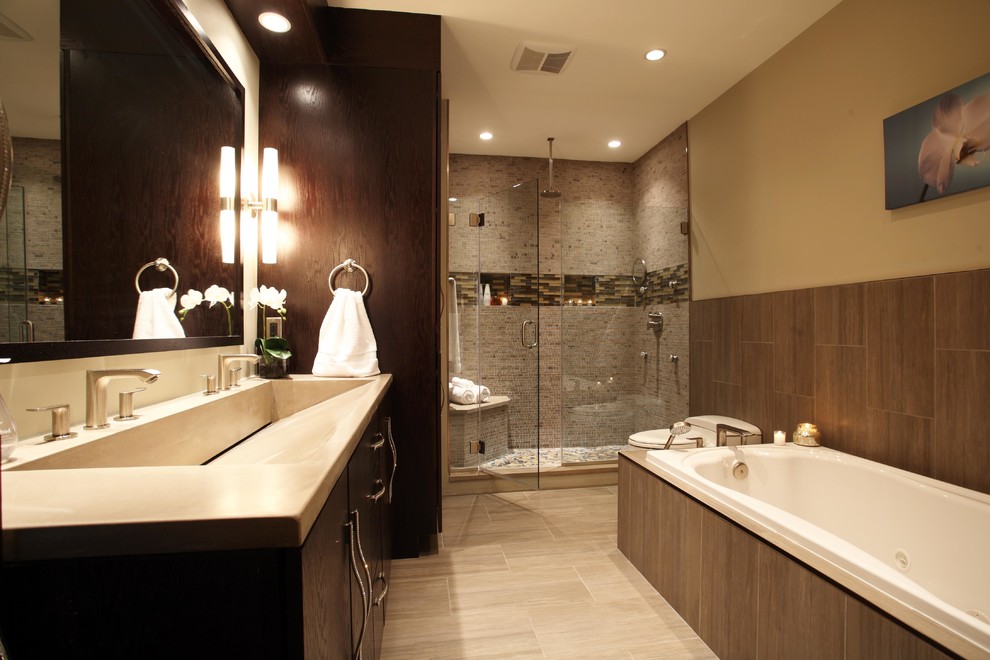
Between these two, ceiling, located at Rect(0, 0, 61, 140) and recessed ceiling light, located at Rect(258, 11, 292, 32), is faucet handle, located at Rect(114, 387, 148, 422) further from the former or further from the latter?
recessed ceiling light, located at Rect(258, 11, 292, 32)

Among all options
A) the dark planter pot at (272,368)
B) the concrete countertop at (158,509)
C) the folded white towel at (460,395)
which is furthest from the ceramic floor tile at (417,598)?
the concrete countertop at (158,509)

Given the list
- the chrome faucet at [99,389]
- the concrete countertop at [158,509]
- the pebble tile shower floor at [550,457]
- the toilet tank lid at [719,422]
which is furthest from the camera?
the pebble tile shower floor at [550,457]

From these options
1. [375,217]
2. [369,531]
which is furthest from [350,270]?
[369,531]

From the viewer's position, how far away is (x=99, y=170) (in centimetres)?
101

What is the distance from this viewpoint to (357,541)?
0.98 meters

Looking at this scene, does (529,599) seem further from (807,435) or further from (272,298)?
(272,298)

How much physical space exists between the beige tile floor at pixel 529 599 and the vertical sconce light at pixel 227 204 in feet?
5.15

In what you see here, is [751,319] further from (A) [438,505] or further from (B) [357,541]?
(B) [357,541]

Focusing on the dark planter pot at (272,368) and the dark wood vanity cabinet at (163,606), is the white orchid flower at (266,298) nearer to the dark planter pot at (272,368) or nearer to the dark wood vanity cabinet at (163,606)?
the dark planter pot at (272,368)

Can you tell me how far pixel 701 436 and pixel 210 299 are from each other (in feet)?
8.07

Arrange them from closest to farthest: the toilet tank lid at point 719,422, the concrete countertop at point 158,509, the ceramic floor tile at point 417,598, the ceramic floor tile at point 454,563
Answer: the concrete countertop at point 158,509
the ceramic floor tile at point 417,598
the ceramic floor tile at point 454,563
the toilet tank lid at point 719,422

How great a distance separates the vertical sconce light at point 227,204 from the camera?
1.71 m

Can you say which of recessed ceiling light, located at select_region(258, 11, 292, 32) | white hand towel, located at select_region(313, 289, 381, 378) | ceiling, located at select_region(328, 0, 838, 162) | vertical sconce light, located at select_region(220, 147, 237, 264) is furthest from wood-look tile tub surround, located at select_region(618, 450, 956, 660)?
recessed ceiling light, located at select_region(258, 11, 292, 32)

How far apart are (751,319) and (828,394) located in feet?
2.03
